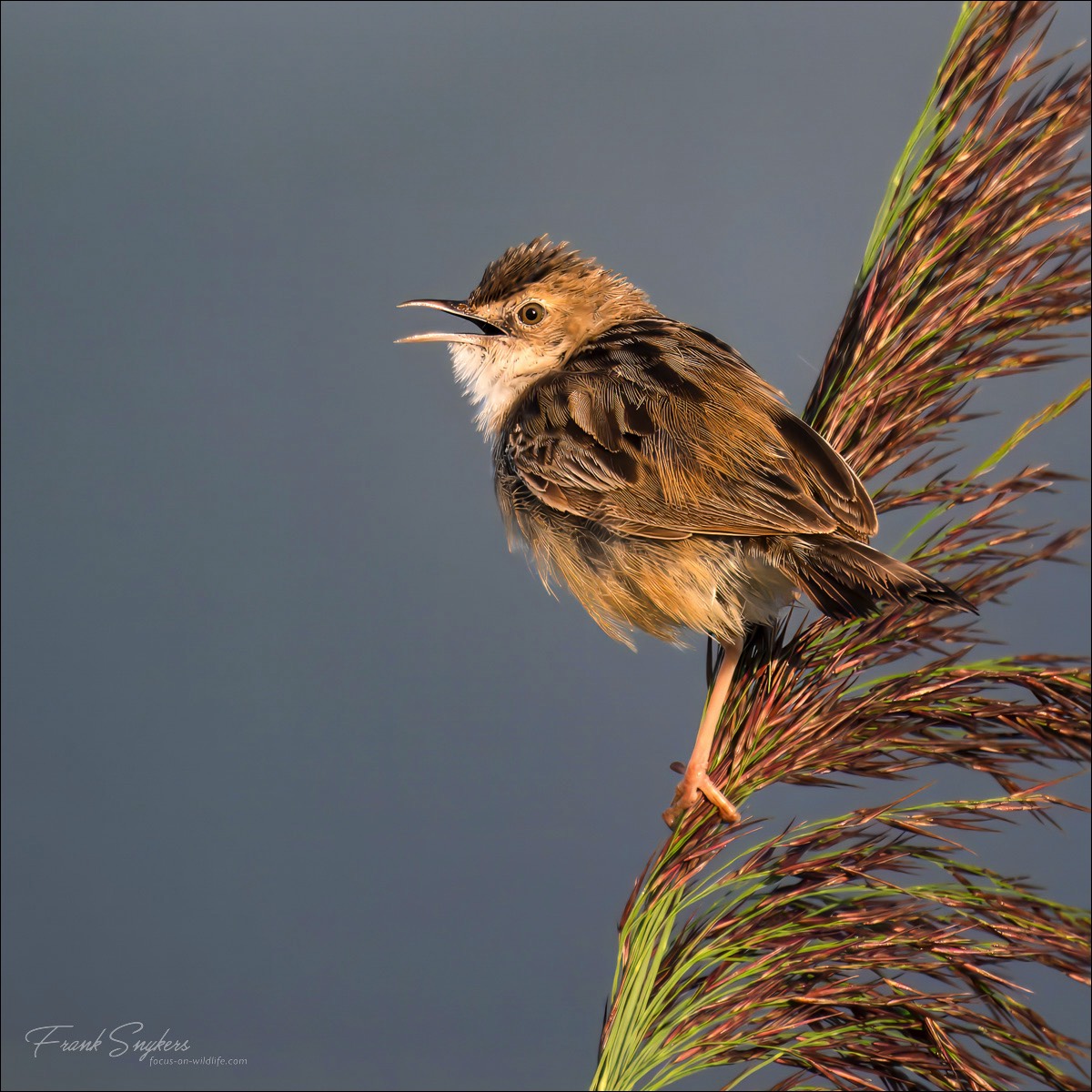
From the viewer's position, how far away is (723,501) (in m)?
2.66

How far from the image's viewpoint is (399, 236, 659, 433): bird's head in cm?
328

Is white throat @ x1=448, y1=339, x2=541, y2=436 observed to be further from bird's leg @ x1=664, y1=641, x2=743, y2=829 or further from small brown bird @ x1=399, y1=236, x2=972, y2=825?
bird's leg @ x1=664, y1=641, x2=743, y2=829

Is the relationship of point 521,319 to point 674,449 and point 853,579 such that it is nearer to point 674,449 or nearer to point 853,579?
point 674,449

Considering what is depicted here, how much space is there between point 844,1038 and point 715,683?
0.80 meters

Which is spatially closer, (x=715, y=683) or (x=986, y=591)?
(x=986, y=591)

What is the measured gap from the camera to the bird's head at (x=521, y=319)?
328 centimetres

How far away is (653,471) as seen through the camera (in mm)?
2785

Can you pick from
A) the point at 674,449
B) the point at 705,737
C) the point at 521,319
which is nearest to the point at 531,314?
the point at 521,319

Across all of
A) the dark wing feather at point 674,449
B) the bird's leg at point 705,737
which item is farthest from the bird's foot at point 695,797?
the dark wing feather at point 674,449

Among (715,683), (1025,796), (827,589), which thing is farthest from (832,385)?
(1025,796)

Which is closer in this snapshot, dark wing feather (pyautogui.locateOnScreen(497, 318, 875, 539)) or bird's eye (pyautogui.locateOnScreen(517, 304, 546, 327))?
dark wing feather (pyautogui.locateOnScreen(497, 318, 875, 539))

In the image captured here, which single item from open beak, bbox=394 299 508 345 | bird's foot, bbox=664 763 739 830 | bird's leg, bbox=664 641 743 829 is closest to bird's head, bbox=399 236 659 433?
open beak, bbox=394 299 508 345

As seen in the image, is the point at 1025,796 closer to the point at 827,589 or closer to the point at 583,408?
the point at 827,589

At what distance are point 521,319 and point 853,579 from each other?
1412 mm
